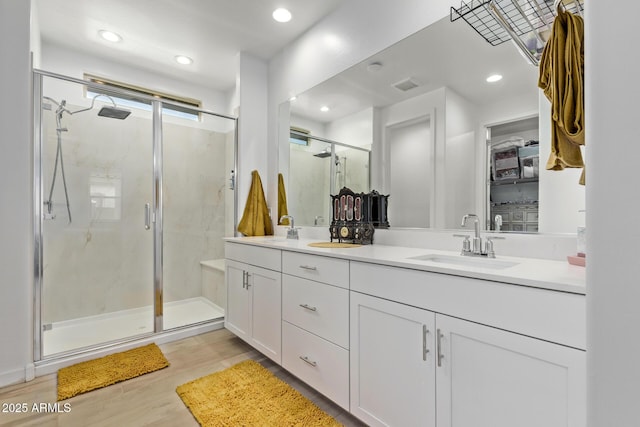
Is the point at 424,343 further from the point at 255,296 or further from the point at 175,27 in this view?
the point at 175,27

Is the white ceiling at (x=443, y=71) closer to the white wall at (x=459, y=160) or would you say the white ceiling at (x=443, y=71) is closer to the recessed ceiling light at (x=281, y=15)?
the white wall at (x=459, y=160)

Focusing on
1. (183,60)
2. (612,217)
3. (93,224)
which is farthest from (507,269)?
(183,60)

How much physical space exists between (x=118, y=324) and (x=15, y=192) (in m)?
1.39

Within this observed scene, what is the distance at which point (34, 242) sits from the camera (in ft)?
6.81

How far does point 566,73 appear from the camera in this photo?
0.95m

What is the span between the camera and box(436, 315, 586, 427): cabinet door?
84 cm

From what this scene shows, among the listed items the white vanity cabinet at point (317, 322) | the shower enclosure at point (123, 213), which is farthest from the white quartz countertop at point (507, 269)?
the shower enclosure at point (123, 213)

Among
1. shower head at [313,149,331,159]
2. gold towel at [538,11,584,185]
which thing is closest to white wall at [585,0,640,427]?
gold towel at [538,11,584,185]

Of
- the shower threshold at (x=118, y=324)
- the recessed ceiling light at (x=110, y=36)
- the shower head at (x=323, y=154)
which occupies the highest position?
the recessed ceiling light at (x=110, y=36)

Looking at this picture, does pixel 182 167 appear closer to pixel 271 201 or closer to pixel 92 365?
pixel 271 201

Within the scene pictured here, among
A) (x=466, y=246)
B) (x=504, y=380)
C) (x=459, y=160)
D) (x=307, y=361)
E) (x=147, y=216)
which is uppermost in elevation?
(x=459, y=160)

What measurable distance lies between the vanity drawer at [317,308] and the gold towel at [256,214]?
108cm

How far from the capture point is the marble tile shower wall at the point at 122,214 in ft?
8.06

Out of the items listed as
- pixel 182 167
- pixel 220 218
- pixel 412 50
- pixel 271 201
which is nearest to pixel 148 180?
pixel 182 167
